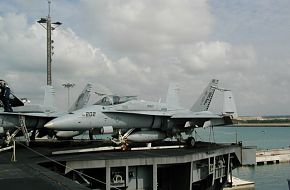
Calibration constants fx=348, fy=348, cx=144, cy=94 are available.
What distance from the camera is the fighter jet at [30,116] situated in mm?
A: 20281

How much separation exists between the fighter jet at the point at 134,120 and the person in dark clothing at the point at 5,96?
18.7 ft

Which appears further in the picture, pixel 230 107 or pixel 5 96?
pixel 5 96

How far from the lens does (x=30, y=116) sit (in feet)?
72.6

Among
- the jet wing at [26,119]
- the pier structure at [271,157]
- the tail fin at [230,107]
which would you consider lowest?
the pier structure at [271,157]

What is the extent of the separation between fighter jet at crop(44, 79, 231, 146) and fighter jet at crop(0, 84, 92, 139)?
4999mm

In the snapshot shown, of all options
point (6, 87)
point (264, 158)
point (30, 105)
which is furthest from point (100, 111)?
point (264, 158)

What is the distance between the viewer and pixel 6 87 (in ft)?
67.5

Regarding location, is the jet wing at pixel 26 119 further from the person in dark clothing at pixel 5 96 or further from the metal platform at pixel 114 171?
the metal platform at pixel 114 171

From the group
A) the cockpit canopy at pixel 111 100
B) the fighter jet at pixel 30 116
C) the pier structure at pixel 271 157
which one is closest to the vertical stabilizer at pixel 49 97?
the fighter jet at pixel 30 116

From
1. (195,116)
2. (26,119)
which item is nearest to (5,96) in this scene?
(26,119)

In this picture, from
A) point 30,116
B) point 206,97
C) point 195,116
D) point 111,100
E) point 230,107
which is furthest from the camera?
point 206,97

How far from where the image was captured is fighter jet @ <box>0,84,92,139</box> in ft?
66.5

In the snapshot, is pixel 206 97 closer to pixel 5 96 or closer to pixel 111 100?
pixel 111 100

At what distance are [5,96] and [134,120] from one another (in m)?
8.23
